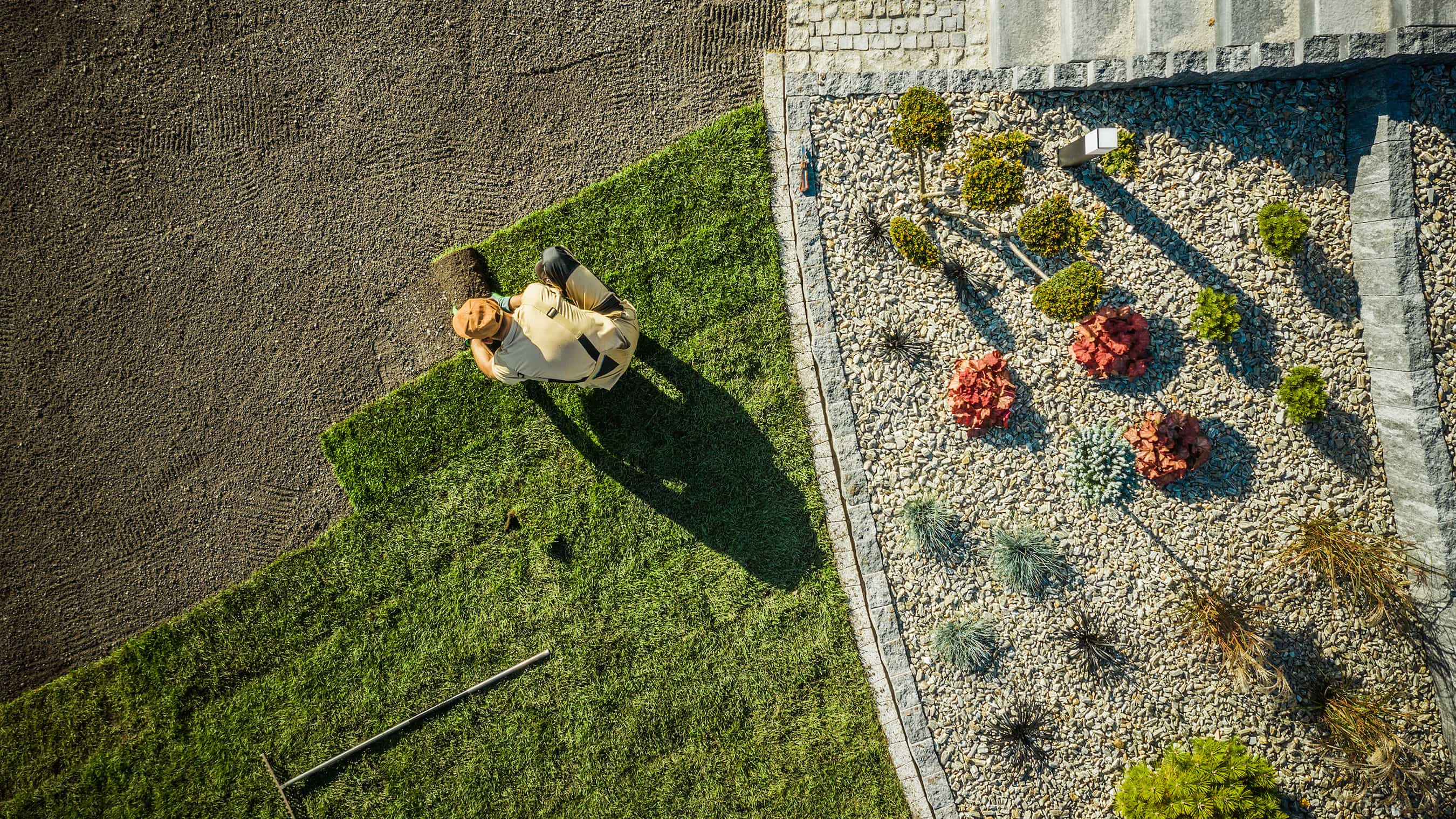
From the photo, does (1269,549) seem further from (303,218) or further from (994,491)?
(303,218)

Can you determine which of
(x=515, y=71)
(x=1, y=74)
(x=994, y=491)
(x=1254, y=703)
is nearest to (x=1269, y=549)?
(x=1254, y=703)

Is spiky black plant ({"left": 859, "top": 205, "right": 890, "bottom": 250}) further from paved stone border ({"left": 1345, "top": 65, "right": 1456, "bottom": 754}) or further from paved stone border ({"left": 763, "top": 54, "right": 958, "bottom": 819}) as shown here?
paved stone border ({"left": 1345, "top": 65, "right": 1456, "bottom": 754})

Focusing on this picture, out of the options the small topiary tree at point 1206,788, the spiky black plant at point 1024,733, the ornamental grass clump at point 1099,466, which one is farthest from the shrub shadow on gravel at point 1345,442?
the spiky black plant at point 1024,733

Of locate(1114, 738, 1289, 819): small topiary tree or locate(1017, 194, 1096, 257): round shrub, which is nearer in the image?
locate(1114, 738, 1289, 819): small topiary tree

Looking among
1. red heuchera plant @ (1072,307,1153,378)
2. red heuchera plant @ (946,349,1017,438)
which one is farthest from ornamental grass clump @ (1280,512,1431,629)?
red heuchera plant @ (946,349,1017,438)

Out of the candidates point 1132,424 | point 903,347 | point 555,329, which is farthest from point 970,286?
point 555,329

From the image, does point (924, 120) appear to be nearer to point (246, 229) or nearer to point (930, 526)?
point (930, 526)
